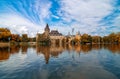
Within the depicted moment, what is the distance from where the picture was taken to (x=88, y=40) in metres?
191

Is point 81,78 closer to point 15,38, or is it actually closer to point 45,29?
point 15,38

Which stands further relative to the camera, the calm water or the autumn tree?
the autumn tree

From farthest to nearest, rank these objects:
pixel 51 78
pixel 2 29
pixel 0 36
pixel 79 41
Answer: pixel 79 41 < pixel 2 29 < pixel 0 36 < pixel 51 78

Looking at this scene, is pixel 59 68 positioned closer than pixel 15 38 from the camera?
Yes

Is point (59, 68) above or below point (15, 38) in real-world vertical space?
below

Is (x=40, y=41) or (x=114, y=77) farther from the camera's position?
(x=40, y=41)

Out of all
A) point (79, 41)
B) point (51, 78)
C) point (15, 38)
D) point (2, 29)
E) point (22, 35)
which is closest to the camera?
point (51, 78)

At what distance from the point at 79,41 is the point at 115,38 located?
158 ft

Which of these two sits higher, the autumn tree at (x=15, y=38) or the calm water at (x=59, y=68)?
the autumn tree at (x=15, y=38)

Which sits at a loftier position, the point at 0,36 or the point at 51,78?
the point at 0,36

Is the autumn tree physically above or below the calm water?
above

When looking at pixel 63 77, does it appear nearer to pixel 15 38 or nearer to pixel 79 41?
pixel 15 38

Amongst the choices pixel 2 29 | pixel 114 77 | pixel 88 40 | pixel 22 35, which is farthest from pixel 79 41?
pixel 114 77

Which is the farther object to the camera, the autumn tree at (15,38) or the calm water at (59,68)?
the autumn tree at (15,38)
